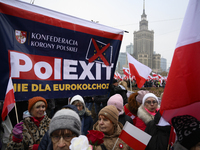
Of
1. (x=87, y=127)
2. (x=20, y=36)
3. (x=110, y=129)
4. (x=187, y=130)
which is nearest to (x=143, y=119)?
(x=110, y=129)

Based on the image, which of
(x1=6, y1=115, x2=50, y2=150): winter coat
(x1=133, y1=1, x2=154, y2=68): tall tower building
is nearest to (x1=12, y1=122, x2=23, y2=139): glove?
(x1=6, y1=115, x2=50, y2=150): winter coat

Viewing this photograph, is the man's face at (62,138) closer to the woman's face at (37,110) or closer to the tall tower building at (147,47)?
the woman's face at (37,110)

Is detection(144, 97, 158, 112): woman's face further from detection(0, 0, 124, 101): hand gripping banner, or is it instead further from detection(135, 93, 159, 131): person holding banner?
detection(0, 0, 124, 101): hand gripping banner

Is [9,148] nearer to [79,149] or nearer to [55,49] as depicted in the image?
[79,149]

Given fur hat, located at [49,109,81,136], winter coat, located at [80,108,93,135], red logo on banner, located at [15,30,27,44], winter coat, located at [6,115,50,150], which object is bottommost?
winter coat, located at [80,108,93,135]

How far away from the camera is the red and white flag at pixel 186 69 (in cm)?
140

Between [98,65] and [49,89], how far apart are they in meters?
1.10

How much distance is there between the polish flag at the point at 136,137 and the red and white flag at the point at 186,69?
63cm

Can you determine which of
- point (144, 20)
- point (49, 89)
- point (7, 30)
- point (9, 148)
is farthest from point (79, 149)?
point (144, 20)

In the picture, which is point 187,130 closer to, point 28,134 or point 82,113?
point 28,134

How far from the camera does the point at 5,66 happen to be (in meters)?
2.26

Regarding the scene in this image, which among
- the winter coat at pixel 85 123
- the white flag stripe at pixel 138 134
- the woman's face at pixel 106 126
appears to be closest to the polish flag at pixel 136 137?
the white flag stripe at pixel 138 134

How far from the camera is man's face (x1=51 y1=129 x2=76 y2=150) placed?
5.33 feet

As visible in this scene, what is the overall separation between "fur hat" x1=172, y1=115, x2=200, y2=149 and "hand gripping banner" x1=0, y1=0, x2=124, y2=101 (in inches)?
72.7
